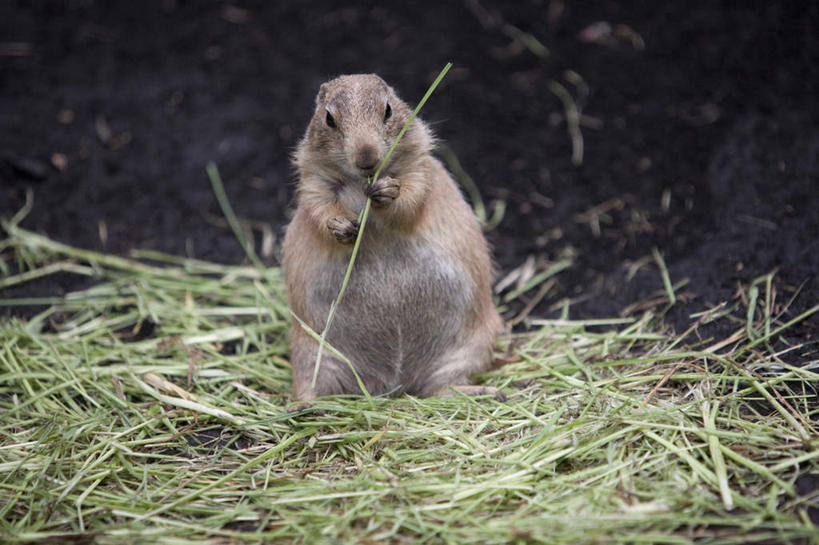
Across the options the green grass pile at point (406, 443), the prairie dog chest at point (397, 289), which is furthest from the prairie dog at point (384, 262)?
the green grass pile at point (406, 443)

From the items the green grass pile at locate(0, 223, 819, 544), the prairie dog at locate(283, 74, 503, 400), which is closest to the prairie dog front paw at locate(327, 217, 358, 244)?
the prairie dog at locate(283, 74, 503, 400)

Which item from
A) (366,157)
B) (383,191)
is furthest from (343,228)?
(366,157)

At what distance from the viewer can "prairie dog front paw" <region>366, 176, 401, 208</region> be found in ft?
14.2

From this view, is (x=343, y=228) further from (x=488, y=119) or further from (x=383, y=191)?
(x=488, y=119)

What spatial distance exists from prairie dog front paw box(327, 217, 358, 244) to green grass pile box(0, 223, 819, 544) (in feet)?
3.15

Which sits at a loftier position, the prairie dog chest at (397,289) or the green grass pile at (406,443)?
the prairie dog chest at (397,289)

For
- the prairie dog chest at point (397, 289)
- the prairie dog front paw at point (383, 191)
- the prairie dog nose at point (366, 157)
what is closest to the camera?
the prairie dog nose at point (366, 157)

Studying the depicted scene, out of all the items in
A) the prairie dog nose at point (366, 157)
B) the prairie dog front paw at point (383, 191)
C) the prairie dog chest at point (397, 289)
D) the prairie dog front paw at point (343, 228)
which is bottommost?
the prairie dog chest at point (397, 289)

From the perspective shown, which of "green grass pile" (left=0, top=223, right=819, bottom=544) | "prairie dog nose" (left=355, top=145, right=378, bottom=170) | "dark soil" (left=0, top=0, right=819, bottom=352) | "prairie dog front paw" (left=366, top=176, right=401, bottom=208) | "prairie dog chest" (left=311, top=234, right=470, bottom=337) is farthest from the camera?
"dark soil" (left=0, top=0, right=819, bottom=352)

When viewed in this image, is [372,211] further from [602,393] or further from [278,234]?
[278,234]

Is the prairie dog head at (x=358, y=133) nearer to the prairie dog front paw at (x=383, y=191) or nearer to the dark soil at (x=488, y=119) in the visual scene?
the prairie dog front paw at (x=383, y=191)

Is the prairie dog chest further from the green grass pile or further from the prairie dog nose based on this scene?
the prairie dog nose

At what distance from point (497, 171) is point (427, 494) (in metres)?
3.98

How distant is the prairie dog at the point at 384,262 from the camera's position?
14.5ft
